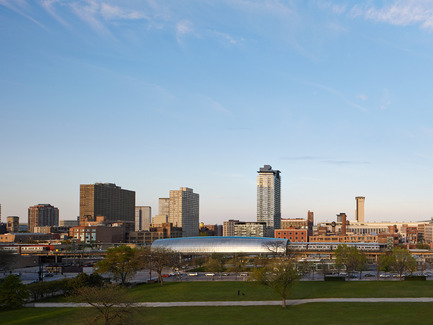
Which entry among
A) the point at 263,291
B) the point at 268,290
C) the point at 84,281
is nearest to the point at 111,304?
the point at 84,281

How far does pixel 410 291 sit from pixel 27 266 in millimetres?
133128

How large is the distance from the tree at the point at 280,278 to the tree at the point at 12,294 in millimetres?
36923

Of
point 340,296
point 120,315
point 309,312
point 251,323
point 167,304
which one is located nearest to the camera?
point 120,315

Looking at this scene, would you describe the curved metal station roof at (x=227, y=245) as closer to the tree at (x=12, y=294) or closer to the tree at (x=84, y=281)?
the tree at (x=84, y=281)

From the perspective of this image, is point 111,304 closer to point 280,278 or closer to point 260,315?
point 260,315

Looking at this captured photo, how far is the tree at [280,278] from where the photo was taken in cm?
7419

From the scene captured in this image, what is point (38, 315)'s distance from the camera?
67.8 meters

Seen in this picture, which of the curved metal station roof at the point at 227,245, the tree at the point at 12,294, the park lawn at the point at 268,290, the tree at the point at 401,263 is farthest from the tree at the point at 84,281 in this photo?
the curved metal station roof at the point at 227,245

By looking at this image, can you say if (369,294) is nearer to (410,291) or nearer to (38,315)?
(410,291)

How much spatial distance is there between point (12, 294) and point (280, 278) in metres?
41.3

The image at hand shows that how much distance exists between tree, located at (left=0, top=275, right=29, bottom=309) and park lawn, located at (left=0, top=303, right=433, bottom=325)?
271cm

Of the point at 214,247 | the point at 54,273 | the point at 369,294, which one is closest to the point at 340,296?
the point at 369,294

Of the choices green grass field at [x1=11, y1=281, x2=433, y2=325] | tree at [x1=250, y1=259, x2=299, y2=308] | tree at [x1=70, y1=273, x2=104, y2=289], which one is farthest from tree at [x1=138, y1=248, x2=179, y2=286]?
tree at [x1=250, y1=259, x2=299, y2=308]

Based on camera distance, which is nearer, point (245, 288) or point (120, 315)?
point (120, 315)
